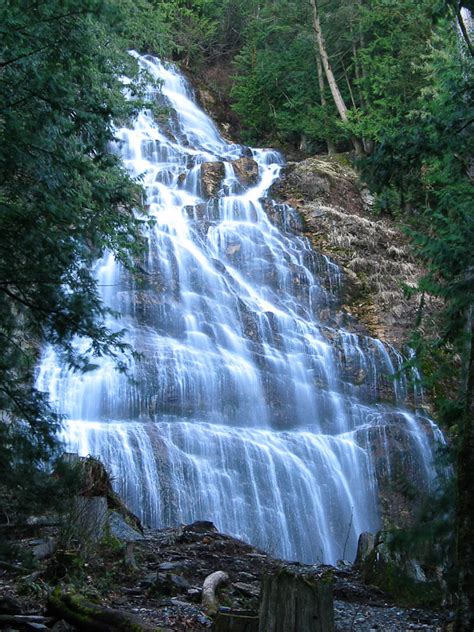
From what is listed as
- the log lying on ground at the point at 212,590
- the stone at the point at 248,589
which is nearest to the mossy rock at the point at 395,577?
the stone at the point at 248,589

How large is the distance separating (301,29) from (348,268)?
14.1 metres

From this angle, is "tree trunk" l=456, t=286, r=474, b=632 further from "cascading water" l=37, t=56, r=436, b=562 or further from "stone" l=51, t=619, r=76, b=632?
"cascading water" l=37, t=56, r=436, b=562

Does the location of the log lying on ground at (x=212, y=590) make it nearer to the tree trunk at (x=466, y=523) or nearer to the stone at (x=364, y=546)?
the tree trunk at (x=466, y=523)

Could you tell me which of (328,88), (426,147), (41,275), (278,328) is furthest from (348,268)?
(41,275)

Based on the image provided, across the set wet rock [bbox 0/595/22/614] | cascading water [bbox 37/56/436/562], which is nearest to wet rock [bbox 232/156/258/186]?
cascading water [bbox 37/56/436/562]

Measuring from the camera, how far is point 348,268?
22922 mm

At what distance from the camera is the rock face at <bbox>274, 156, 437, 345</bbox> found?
71.6 feet

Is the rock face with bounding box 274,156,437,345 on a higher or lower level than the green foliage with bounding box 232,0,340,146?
lower

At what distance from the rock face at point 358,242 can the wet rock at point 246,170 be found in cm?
105

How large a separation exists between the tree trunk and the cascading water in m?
8.02

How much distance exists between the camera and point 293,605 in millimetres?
3871

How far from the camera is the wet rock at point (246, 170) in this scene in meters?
26.5

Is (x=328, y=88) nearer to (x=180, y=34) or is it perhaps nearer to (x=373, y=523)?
(x=180, y=34)

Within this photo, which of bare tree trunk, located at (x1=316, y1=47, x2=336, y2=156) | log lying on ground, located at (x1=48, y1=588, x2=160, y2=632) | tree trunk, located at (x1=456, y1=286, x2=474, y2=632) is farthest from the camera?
bare tree trunk, located at (x1=316, y1=47, x2=336, y2=156)
